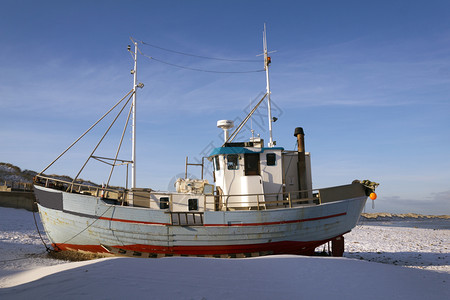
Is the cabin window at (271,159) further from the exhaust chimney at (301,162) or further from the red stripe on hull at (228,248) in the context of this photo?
the red stripe on hull at (228,248)

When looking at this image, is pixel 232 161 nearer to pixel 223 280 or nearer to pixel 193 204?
pixel 193 204

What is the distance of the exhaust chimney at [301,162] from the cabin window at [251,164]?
1.98 meters

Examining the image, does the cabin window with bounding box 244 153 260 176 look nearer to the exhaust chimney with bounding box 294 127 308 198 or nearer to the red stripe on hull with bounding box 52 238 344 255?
the exhaust chimney with bounding box 294 127 308 198

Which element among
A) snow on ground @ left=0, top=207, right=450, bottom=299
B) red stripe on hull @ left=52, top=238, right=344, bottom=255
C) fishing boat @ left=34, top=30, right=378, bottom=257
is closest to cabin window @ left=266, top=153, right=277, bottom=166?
fishing boat @ left=34, top=30, right=378, bottom=257

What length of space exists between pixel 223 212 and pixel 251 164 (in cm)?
287

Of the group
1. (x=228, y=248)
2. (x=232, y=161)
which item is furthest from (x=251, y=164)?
(x=228, y=248)

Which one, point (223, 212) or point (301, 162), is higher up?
point (301, 162)

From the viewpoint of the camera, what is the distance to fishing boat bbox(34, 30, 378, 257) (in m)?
11.7

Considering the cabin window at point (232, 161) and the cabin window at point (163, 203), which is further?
the cabin window at point (232, 161)

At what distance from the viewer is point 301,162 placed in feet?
44.4

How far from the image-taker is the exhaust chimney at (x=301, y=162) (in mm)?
13356

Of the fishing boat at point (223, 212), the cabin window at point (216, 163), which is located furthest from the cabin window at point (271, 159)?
the cabin window at point (216, 163)

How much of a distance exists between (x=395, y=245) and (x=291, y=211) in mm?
11081

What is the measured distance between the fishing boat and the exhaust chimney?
0.05 m
